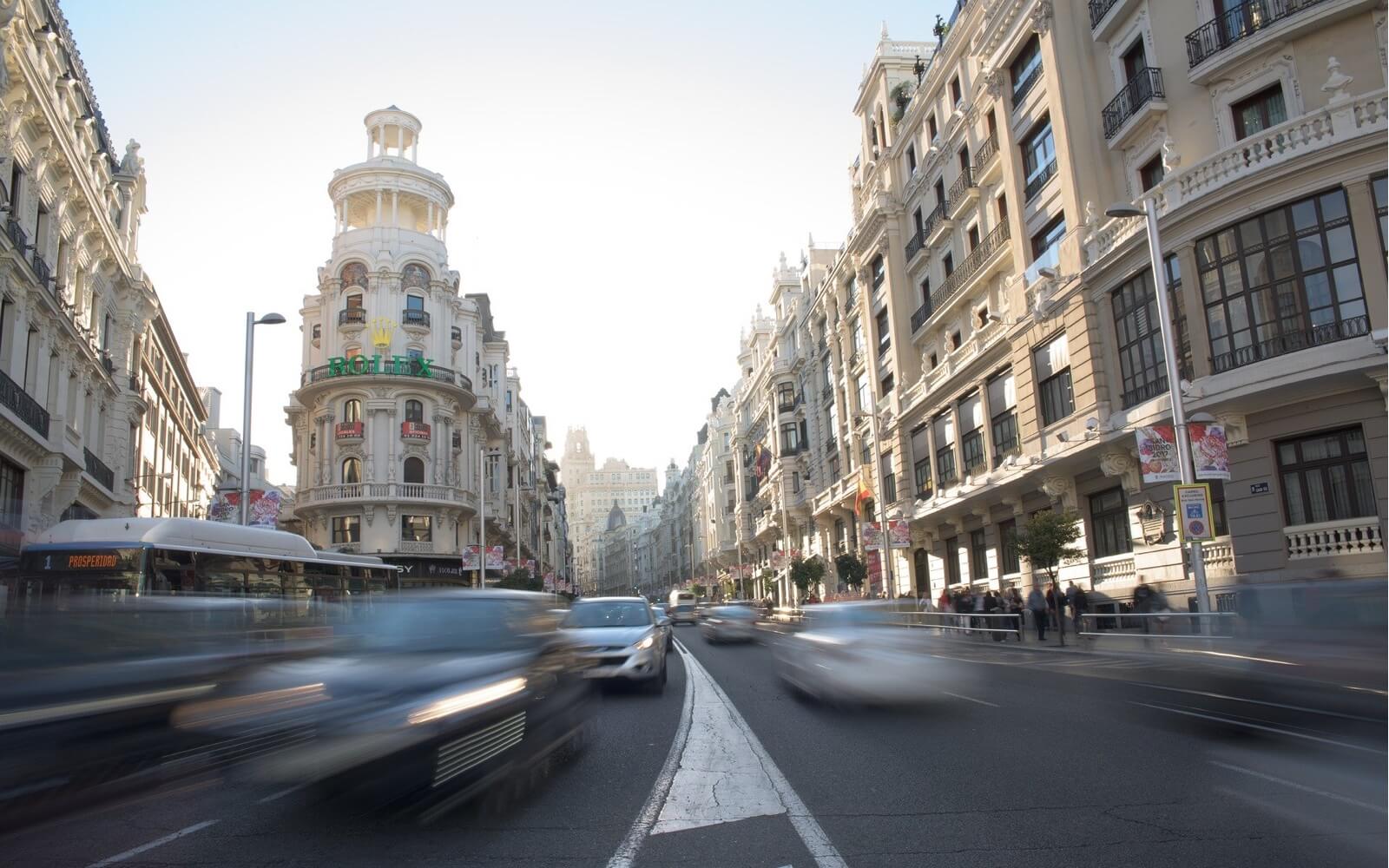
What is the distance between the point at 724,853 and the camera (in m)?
5.44

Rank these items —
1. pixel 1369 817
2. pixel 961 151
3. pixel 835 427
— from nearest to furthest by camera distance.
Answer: pixel 1369 817, pixel 961 151, pixel 835 427

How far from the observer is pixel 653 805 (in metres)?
6.69

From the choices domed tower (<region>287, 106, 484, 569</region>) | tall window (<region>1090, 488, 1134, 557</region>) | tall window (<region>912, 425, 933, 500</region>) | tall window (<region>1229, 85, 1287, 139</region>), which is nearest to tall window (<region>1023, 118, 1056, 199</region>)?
tall window (<region>1229, 85, 1287, 139</region>)

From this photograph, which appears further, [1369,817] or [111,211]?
[111,211]

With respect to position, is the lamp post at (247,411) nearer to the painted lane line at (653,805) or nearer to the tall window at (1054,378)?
the painted lane line at (653,805)

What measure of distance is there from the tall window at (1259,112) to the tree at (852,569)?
26.4 m

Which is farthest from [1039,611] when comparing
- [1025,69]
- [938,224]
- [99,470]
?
[99,470]

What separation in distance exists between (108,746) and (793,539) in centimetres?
5719

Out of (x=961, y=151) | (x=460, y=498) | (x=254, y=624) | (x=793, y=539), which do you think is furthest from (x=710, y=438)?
(x=254, y=624)

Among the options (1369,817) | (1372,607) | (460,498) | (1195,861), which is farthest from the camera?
(460,498)

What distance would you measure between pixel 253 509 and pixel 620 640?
15842 millimetres

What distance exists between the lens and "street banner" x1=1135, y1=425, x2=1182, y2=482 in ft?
64.4

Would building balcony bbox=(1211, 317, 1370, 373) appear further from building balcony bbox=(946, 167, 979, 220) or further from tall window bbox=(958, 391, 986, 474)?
building balcony bbox=(946, 167, 979, 220)

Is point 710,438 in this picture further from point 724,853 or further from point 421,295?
point 724,853
